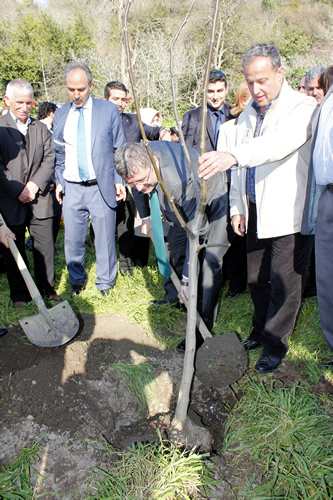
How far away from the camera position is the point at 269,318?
2676 millimetres

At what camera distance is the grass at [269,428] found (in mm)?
1963

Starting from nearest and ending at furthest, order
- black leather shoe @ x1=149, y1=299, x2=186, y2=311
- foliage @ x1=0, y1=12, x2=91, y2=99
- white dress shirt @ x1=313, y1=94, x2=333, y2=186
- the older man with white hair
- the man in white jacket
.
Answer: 1. white dress shirt @ x1=313, y1=94, x2=333, y2=186
2. the man in white jacket
3. the older man with white hair
4. black leather shoe @ x1=149, y1=299, x2=186, y2=311
5. foliage @ x1=0, y1=12, x2=91, y2=99

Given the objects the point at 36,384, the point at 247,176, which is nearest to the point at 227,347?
the point at 247,176

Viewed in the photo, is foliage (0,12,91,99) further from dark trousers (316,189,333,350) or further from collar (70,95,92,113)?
dark trousers (316,189,333,350)

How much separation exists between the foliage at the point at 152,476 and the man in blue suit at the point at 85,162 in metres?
2.15

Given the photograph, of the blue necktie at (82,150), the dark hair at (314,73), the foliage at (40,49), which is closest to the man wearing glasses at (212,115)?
the dark hair at (314,73)

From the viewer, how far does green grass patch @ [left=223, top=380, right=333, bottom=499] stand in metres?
1.92

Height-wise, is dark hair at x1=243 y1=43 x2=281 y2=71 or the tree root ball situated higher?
dark hair at x1=243 y1=43 x2=281 y2=71

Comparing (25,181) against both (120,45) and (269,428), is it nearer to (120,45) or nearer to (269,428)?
(269,428)

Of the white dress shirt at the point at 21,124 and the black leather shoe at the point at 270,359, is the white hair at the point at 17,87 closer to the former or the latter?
the white dress shirt at the point at 21,124

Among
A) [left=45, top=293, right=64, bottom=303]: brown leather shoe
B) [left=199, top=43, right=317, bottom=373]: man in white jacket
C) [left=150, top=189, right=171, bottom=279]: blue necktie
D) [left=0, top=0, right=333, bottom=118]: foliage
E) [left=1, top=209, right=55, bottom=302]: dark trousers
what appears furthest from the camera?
[left=0, top=0, right=333, bottom=118]: foliage

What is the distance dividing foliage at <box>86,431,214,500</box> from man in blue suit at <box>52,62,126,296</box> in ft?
7.06

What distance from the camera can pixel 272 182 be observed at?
229 cm

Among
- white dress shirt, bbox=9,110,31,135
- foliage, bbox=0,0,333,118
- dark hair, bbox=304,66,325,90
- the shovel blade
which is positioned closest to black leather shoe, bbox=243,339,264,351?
the shovel blade
